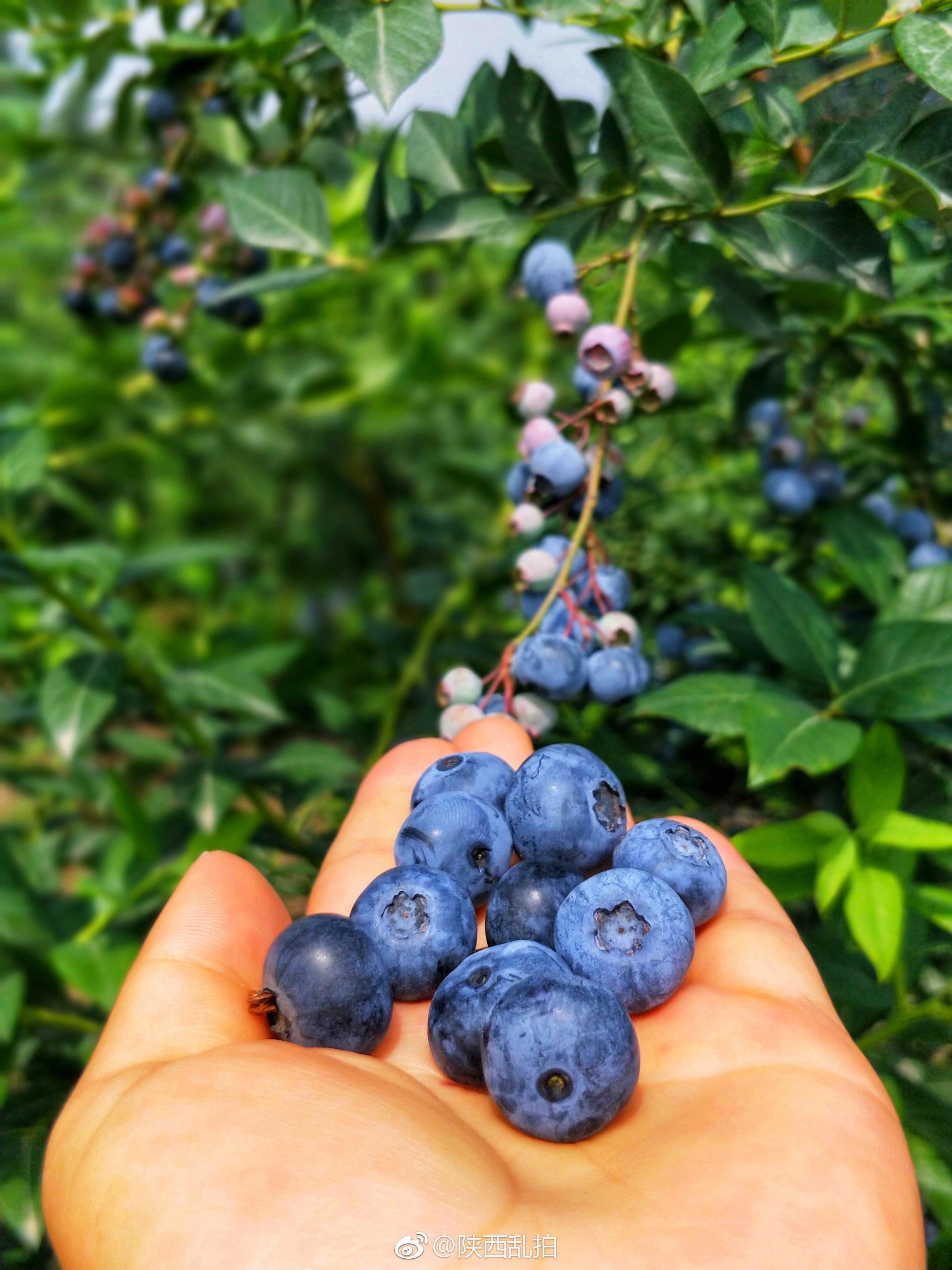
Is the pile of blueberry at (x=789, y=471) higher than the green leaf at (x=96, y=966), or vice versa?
the pile of blueberry at (x=789, y=471)

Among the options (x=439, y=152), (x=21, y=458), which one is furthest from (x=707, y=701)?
(x=21, y=458)

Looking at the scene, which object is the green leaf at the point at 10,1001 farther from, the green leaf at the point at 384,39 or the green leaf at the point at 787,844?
the green leaf at the point at 384,39

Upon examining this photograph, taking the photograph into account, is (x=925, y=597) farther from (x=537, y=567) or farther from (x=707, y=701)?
(x=537, y=567)

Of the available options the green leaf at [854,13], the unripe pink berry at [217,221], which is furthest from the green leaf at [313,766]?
the green leaf at [854,13]

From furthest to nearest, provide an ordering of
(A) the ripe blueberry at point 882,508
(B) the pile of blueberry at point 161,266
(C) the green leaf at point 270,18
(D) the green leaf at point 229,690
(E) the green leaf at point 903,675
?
(B) the pile of blueberry at point 161,266
(D) the green leaf at point 229,690
(A) the ripe blueberry at point 882,508
(C) the green leaf at point 270,18
(E) the green leaf at point 903,675

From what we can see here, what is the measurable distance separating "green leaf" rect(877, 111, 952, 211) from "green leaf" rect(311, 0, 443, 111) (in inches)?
19.5

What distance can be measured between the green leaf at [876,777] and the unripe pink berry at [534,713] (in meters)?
0.39

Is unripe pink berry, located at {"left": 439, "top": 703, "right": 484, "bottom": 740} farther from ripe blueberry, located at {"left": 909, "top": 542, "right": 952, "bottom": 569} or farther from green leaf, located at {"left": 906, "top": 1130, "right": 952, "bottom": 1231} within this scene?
ripe blueberry, located at {"left": 909, "top": 542, "right": 952, "bottom": 569}

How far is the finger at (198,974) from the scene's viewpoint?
965 mm

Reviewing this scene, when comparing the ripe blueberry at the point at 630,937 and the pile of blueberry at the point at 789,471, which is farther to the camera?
the pile of blueberry at the point at 789,471

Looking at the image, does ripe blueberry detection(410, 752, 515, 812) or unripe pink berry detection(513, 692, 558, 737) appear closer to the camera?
ripe blueberry detection(410, 752, 515, 812)

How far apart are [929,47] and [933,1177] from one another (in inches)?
47.0

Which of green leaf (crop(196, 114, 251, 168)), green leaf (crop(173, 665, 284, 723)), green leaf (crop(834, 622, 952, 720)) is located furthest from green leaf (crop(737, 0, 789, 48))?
green leaf (crop(173, 665, 284, 723))

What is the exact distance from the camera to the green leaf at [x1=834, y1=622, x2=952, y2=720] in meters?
1.23
